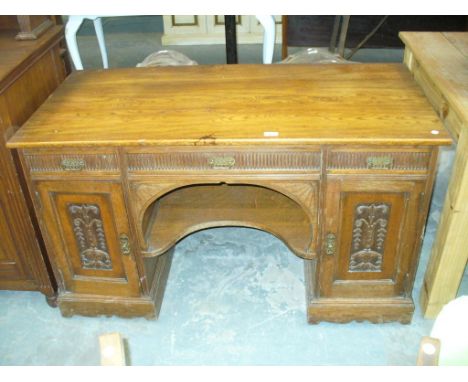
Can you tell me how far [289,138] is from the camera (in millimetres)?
1462

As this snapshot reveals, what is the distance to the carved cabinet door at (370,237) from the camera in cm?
158

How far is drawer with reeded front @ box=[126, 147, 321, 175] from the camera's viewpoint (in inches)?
59.9

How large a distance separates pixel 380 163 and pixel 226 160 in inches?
19.2

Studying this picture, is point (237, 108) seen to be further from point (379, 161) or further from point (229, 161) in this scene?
point (379, 161)

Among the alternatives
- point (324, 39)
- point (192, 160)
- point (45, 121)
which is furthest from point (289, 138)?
point (324, 39)

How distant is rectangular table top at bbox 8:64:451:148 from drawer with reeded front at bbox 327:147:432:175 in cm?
5

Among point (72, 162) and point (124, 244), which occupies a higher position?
point (72, 162)

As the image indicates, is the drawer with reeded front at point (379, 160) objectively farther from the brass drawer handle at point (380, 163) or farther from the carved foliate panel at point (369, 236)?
the carved foliate panel at point (369, 236)

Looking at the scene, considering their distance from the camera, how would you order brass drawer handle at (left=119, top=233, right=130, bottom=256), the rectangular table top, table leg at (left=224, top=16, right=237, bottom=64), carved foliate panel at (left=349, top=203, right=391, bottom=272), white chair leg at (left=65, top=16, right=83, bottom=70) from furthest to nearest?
table leg at (left=224, top=16, right=237, bottom=64), white chair leg at (left=65, top=16, right=83, bottom=70), brass drawer handle at (left=119, top=233, right=130, bottom=256), carved foliate panel at (left=349, top=203, right=391, bottom=272), the rectangular table top

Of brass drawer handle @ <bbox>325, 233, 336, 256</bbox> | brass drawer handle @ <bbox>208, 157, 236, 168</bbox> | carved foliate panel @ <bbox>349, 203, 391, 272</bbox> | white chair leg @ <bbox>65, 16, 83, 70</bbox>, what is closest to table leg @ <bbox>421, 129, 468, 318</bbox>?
carved foliate panel @ <bbox>349, 203, 391, 272</bbox>

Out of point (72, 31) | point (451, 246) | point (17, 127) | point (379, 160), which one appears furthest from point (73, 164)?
point (72, 31)

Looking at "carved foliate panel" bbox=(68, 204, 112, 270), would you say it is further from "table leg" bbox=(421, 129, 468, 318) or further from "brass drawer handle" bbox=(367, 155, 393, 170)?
"table leg" bbox=(421, 129, 468, 318)

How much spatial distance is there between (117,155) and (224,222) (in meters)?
0.53

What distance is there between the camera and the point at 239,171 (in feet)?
5.10
